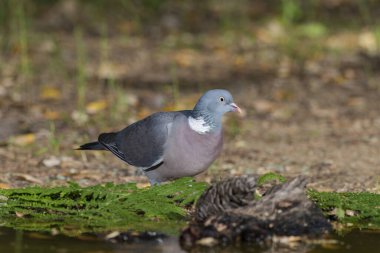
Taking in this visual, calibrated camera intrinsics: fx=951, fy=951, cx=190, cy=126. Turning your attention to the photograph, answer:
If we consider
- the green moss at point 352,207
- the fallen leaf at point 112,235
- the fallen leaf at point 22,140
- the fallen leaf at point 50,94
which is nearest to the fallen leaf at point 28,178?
the fallen leaf at point 22,140

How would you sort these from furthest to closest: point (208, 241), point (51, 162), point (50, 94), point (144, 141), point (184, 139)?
point (50, 94)
point (51, 162)
point (144, 141)
point (184, 139)
point (208, 241)

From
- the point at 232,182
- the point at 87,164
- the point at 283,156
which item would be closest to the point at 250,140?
the point at 283,156

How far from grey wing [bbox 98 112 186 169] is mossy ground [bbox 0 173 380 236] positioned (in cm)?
51

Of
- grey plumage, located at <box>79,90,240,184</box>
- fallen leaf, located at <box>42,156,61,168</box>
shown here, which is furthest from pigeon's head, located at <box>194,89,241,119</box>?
fallen leaf, located at <box>42,156,61,168</box>

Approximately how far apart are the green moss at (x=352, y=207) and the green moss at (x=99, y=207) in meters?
0.66

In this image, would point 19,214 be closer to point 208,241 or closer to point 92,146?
point 208,241

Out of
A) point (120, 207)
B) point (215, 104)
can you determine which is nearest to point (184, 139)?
point (215, 104)

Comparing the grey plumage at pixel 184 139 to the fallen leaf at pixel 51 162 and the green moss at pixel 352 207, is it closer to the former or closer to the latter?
the green moss at pixel 352 207

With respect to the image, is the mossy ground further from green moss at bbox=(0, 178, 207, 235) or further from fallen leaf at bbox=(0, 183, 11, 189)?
fallen leaf at bbox=(0, 183, 11, 189)

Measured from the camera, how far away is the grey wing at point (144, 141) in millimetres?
5543

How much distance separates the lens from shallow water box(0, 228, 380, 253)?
4293 mm

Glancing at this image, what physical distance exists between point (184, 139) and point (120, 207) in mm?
727

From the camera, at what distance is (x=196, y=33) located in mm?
11422

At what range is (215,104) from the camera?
5.46m
